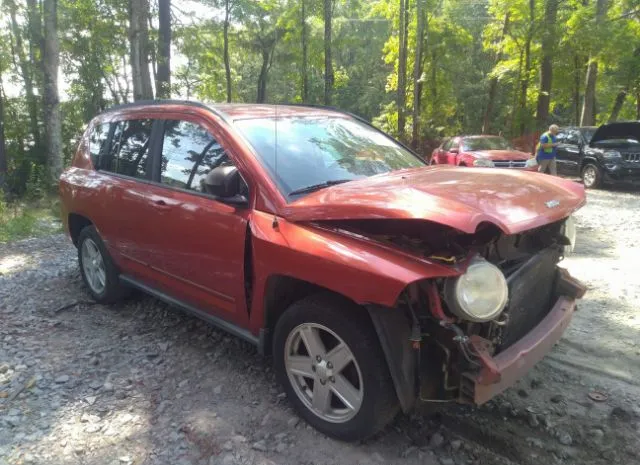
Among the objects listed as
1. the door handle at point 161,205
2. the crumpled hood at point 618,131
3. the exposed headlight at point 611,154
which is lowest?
the door handle at point 161,205

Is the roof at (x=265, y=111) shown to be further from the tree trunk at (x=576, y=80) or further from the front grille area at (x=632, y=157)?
the tree trunk at (x=576, y=80)

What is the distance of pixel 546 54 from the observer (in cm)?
1975

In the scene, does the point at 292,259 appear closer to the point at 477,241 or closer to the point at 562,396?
the point at 477,241

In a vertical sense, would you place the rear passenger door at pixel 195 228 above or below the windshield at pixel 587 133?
below

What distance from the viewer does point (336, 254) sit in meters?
2.63

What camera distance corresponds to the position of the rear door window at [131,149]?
4246 millimetres

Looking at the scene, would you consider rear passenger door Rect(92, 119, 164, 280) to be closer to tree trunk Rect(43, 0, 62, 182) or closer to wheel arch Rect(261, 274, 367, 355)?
wheel arch Rect(261, 274, 367, 355)

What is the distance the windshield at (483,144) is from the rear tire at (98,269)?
11.1 metres

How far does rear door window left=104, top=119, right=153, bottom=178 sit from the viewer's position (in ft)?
13.9

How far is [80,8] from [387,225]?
20.1 meters

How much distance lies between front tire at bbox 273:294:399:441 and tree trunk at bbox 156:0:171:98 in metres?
15.6

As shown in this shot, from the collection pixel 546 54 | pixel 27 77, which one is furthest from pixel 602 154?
pixel 27 77

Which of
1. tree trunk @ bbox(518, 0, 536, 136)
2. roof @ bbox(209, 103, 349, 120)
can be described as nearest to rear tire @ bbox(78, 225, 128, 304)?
roof @ bbox(209, 103, 349, 120)

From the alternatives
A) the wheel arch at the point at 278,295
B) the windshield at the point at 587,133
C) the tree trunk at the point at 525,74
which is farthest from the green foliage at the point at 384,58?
the wheel arch at the point at 278,295
